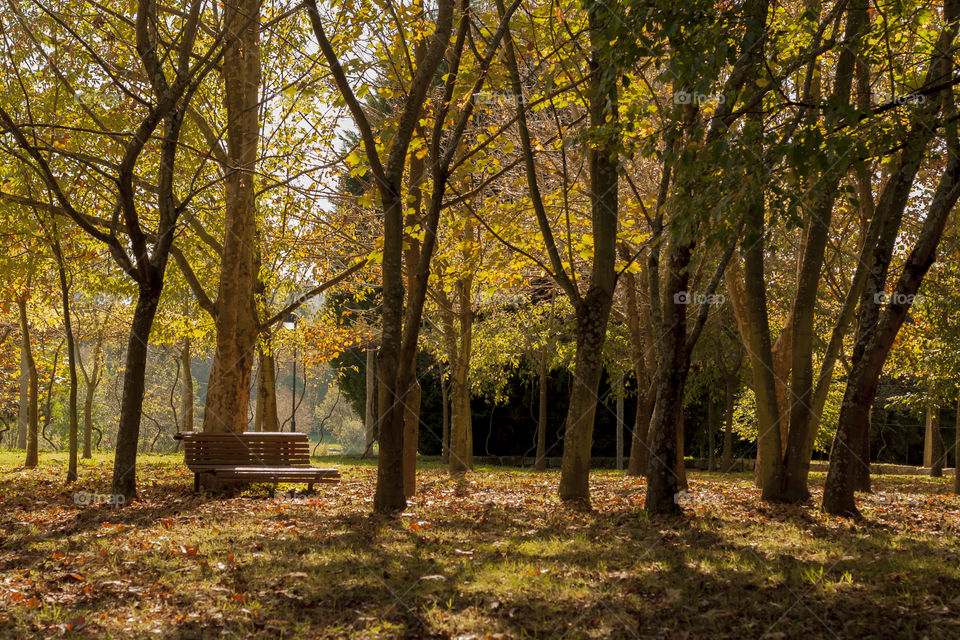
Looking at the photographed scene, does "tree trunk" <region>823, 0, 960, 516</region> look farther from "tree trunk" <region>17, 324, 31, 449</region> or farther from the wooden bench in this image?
"tree trunk" <region>17, 324, 31, 449</region>

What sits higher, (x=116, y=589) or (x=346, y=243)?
(x=346, y=243)

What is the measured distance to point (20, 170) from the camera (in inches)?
464

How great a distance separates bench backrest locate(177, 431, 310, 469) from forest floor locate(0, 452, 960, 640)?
141cm

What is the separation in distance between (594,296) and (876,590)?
4760 millimetres

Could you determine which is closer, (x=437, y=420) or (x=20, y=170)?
(x=20, y=170)

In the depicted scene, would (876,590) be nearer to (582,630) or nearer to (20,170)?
(582,630)

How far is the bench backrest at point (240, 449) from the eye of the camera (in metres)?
11.0

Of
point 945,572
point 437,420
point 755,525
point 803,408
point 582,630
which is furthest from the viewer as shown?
Result: point 437,420

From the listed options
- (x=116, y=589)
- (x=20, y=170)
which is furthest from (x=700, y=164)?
(x=20, y=170)

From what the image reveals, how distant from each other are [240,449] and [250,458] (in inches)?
7.6

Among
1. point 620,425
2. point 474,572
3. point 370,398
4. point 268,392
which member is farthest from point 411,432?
point 370,398

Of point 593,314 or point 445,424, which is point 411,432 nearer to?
point 593,314

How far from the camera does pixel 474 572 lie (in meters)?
5.75

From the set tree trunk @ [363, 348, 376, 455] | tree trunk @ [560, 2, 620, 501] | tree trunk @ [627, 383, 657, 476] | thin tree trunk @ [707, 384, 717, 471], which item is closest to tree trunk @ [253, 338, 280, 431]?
tree trunk @ [627, 383, 657, 476]
